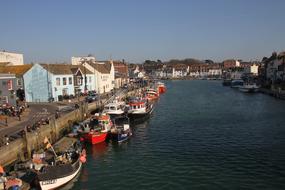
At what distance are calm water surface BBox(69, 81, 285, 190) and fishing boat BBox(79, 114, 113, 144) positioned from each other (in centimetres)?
115

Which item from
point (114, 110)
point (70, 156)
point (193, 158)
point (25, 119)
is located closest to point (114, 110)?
point (114, 110)

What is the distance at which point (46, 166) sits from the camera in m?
25.9

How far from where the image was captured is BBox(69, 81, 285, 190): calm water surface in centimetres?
2638

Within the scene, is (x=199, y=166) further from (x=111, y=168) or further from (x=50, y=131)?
(x=50, y=131)

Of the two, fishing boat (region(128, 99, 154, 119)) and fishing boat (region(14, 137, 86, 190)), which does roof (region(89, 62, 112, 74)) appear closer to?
fishing boat (region(128, 99, 154, 119))

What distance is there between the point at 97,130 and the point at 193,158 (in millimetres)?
13229

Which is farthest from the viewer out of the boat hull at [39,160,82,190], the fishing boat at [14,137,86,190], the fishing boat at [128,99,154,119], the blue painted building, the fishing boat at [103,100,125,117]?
the blue painted building

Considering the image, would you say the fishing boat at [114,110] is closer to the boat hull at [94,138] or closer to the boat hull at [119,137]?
the boat hull at [119,137]

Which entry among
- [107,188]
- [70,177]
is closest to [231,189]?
[107,188]

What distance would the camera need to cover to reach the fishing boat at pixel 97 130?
3866cm

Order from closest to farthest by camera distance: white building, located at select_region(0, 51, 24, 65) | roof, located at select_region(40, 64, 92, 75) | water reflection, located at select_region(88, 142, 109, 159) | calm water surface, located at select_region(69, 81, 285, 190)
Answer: calm water surface, located at select_region(69, 81, 285, 190)
water reflection, located at select_region(88, 142, 109, 159)
roof, located at select_region(40, 64, 92, 75)
white building, located at select_region(0, 51, 24, 65)

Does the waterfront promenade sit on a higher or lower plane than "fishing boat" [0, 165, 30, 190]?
higher

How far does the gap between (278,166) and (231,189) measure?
23.8ft

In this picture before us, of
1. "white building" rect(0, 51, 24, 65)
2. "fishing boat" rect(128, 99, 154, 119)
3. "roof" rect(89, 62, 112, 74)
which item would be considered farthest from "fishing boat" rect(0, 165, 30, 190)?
"roof" rect(89, 62, 112, 74)
